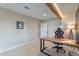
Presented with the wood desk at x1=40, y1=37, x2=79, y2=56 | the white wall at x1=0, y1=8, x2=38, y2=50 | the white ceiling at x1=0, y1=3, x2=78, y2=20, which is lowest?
the wood desk at x1=40, y1=37, x2=79, y2=56

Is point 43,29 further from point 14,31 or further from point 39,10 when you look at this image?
point 14,31

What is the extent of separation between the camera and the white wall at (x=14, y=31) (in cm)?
207

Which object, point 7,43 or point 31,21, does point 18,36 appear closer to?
point 7,43

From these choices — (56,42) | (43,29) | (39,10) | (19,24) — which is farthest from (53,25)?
(19,24)

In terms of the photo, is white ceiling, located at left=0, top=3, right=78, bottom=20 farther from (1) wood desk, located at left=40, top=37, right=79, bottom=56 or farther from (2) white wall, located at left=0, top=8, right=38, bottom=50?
(1) wood desk, located at left=40, top=37, right=79, bottom=56

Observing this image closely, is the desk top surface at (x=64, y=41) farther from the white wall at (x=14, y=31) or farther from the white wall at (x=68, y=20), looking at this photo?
the white wall at (x=14, y=31)

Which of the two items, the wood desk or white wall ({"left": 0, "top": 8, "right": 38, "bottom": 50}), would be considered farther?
white wall ({"left": 0, "top": 8, "right": 38, "bottom": 50})

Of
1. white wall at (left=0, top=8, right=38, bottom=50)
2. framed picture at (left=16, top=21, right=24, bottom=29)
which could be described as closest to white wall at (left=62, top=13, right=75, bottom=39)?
white wall at (left=0, top=8, right=38, bottom=50)

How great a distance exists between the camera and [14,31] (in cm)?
216

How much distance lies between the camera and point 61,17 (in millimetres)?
1956

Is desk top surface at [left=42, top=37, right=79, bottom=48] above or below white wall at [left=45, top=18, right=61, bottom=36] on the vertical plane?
below

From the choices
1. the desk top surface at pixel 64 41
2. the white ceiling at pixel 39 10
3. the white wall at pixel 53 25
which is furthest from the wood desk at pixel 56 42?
the white ceiling at pixel 39 10

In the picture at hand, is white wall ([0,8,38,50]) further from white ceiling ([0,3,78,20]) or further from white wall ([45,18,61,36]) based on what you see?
white wall ([45,18,61,36])

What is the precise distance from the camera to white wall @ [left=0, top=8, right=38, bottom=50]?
2.07 metres
